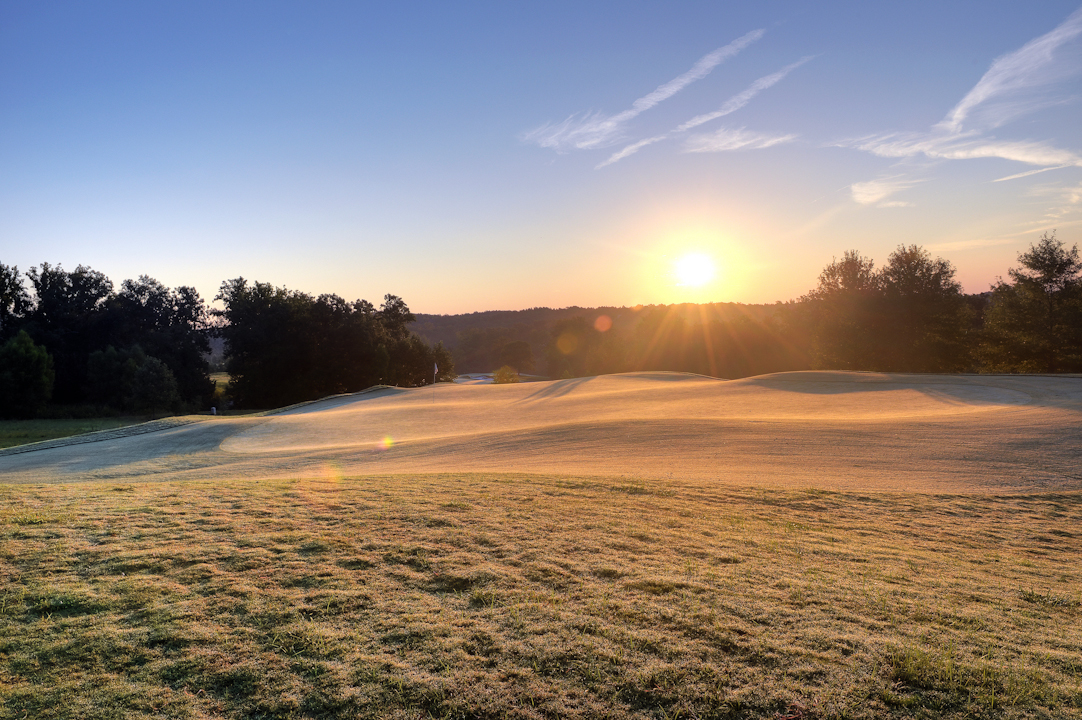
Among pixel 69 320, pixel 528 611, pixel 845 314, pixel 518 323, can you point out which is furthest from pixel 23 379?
pixel 518 323

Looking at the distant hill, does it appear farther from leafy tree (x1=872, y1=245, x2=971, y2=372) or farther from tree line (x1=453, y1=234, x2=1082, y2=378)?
leafy tree (x1=872, y1=245, x2=971, y2=372)

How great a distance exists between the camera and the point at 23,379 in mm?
38844

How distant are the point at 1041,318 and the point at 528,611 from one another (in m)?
43.6

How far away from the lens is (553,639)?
3.87 metres

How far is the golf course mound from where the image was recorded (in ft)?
32.8

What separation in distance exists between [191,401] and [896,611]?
5358cm

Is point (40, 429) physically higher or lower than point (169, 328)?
lower

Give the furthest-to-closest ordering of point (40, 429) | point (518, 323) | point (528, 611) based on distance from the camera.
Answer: point (518, 323)
point (40, 429)
point (528, 611)

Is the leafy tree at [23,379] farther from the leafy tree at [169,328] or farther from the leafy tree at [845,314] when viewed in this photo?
the leafy tree at [845,314]

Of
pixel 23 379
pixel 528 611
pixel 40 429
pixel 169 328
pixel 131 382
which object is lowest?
pixel 528 611

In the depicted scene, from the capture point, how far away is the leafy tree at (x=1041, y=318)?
32.4 metres

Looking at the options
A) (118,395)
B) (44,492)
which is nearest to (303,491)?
(44,492)

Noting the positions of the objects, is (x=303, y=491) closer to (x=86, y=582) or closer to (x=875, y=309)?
(x=86, y=582)

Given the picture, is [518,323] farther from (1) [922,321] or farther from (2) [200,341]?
(1) [922,321]
